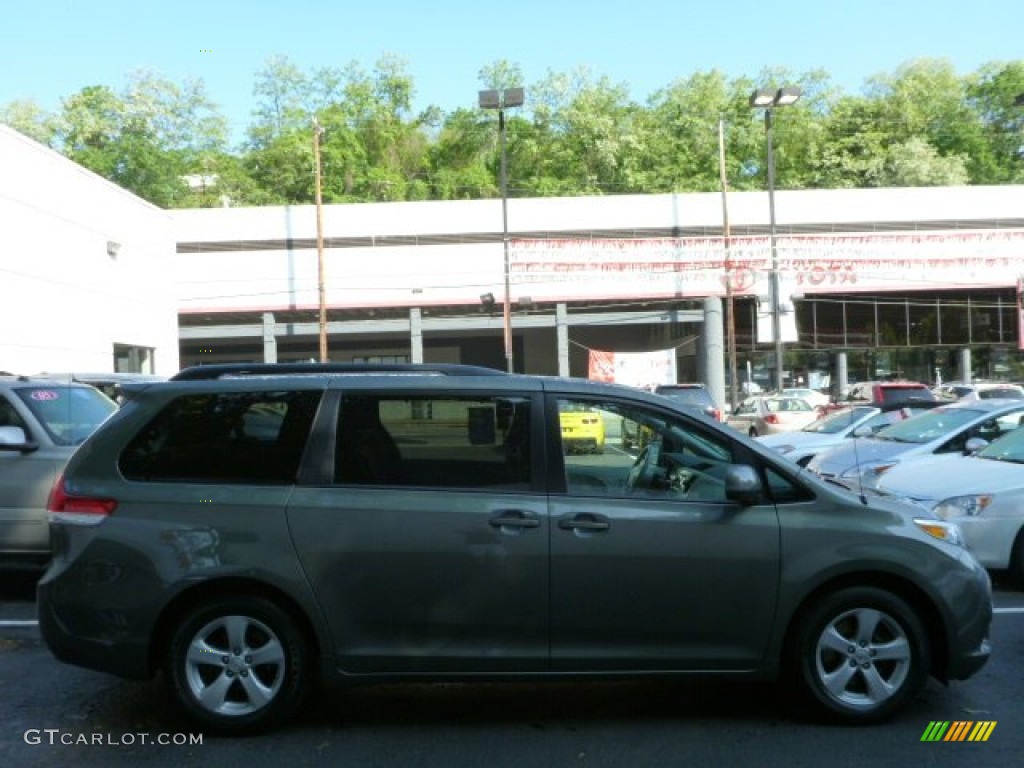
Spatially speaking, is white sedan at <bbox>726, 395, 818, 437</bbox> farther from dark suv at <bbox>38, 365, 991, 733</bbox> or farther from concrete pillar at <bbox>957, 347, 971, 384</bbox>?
concrete pillar at <bbox>957, 347, 971, 384</bbox>

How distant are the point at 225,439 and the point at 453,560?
1284mm

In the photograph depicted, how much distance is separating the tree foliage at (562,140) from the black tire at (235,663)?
183 feet

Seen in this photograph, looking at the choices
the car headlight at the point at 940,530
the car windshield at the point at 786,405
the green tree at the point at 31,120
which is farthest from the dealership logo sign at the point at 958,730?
the green tree at the point at 31,120

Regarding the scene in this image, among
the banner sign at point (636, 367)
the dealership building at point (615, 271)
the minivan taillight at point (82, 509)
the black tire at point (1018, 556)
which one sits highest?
the dealership building at point (615, 271)

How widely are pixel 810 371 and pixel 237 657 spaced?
4484 cm

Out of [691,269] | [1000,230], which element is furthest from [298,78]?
[1000,230]

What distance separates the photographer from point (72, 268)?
2717cm

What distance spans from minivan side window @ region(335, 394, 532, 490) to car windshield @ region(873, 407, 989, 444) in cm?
779

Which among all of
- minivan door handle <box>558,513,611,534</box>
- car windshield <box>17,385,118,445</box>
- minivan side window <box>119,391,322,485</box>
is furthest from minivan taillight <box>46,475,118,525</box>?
car windshield <box>17,385,118,445</box>

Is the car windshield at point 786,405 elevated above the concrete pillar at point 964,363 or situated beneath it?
situated beneath

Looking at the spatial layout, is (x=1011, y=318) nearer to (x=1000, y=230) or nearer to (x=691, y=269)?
(x=1000, y=230)

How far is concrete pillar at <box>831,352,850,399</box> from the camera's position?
45.5m

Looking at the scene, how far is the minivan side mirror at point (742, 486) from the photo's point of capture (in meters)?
4.70

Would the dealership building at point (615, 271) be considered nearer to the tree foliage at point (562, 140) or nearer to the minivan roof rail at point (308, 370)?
the tree foliage at point (562, 140)
